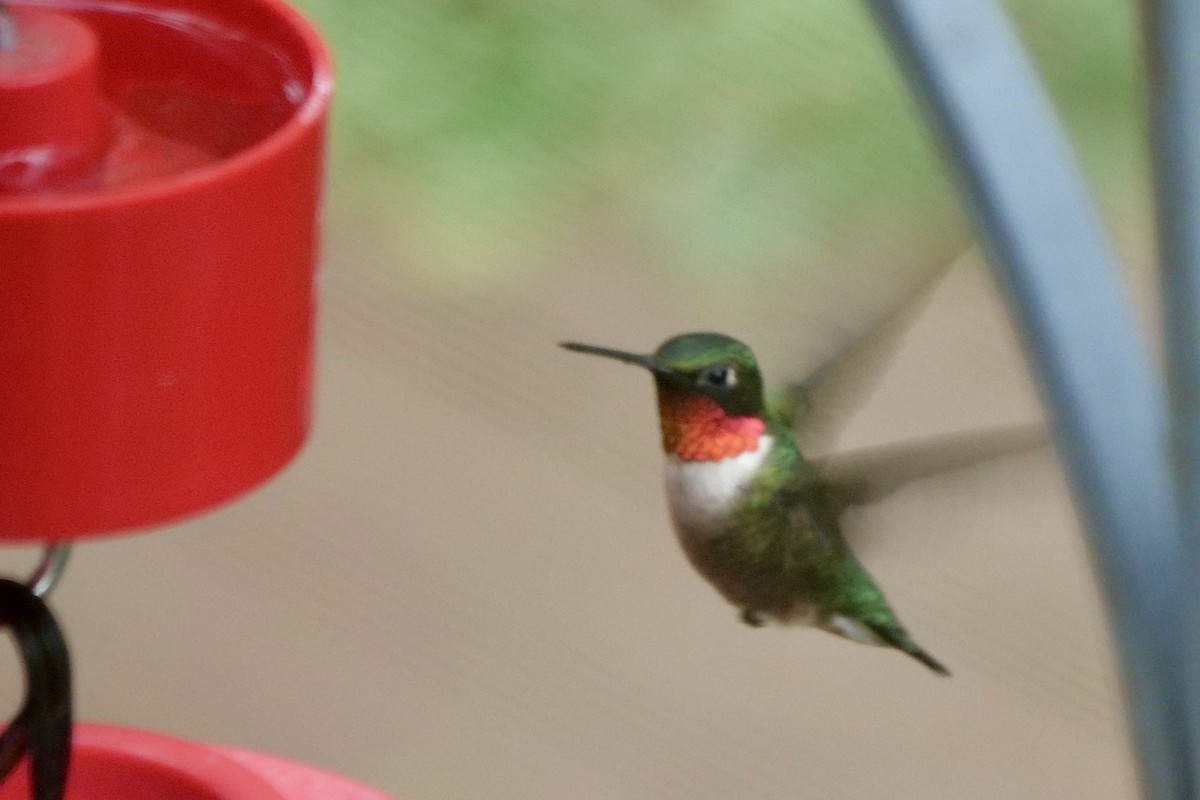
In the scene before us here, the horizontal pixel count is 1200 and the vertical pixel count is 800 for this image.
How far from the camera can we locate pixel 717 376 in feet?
1.46

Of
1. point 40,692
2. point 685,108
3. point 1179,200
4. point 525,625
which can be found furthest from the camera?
point 525,625

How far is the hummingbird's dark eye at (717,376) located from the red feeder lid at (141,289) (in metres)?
0.11

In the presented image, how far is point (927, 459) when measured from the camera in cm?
41

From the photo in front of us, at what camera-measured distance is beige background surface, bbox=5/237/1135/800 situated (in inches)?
62.3

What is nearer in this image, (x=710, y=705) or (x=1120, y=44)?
(x=1120, y=44)

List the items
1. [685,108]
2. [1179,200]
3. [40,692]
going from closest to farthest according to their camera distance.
→ [1179,200] → [40,692] → [685,108]

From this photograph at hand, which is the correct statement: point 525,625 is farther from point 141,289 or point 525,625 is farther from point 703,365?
point 141,289

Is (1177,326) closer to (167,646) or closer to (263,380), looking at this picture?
(263,380)

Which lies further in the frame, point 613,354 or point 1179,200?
point 613,354

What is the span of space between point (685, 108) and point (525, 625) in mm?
620

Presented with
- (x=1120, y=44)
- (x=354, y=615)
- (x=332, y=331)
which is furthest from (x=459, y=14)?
(x=354, y=615)

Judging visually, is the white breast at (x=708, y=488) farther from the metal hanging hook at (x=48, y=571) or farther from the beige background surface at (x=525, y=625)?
the beige background surface at (x=525, y=625)

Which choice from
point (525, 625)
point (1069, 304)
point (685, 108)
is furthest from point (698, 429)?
point (525, 625)

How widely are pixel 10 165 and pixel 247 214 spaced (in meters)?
0.05
